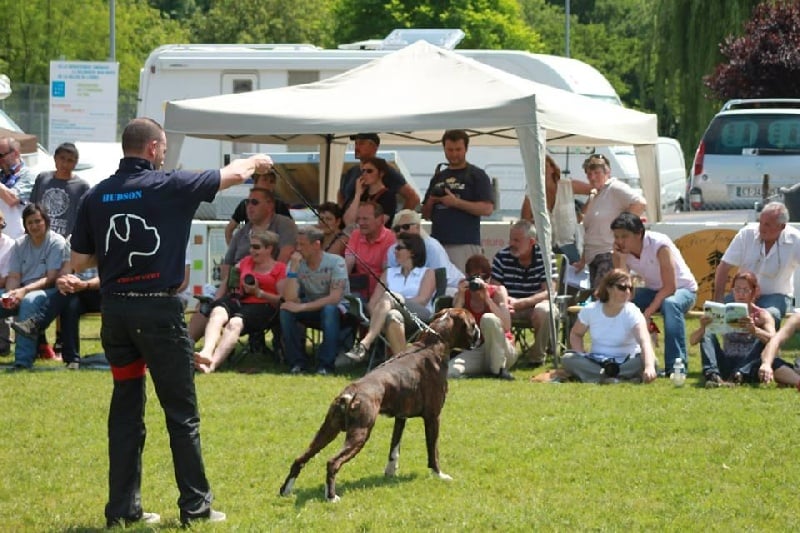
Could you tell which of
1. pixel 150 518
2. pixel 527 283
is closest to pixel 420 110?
pixel 527 283

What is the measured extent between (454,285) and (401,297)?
Result: 58 centimetres

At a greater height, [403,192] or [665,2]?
[665,2]

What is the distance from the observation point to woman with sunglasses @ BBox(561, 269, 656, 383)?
11.1 metres

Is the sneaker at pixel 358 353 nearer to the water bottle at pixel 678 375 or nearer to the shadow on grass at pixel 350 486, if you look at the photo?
the water bottle at pixel 678 375

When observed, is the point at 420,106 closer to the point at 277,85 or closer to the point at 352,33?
the point at 277,85

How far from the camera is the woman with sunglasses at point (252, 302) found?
1229cm

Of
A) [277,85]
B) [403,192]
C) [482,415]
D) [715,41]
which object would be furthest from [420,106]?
[715,41]

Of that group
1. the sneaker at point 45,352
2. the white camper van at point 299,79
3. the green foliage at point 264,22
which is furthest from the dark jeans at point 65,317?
the green foliage at point 264,22

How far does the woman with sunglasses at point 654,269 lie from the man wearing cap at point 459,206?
152 cm

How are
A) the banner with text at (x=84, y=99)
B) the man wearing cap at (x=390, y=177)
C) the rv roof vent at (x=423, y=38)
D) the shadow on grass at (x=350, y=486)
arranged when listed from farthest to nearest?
the banner with text at (x=84, y=99), the rv roof vent at (x=423, y=38), the man wearing cap at (x=390, y=177), the shadow on grass at (x=350, y=486)

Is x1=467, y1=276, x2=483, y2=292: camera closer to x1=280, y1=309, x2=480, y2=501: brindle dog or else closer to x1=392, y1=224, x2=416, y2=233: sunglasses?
x1=392, y1=224, x2=416, y2=233: sunglasses

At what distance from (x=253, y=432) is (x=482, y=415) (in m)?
1.55

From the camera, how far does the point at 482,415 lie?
9.63 m

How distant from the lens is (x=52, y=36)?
Result: 4419cm
